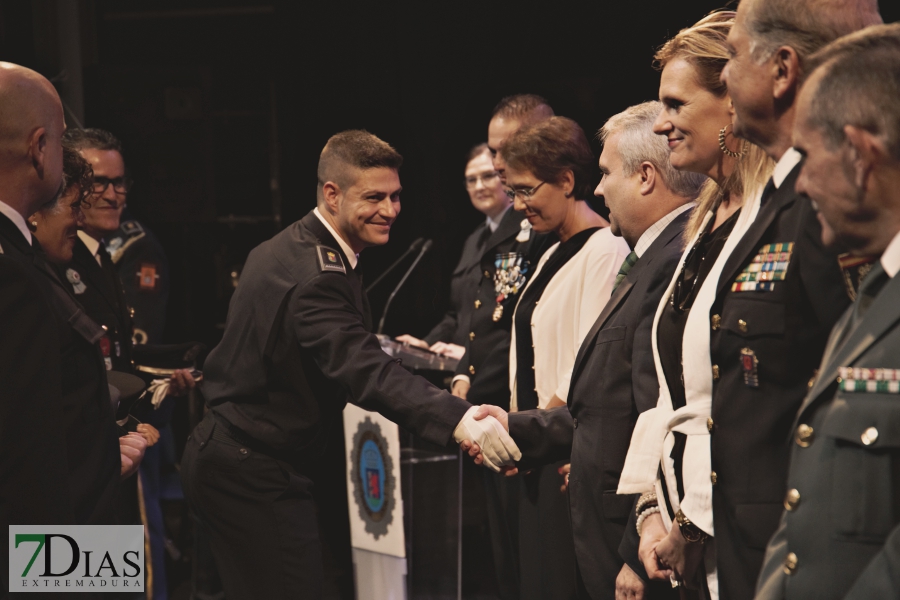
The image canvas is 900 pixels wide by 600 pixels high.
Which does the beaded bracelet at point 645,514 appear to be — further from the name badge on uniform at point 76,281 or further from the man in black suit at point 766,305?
the name badge on uniform at point 76,281

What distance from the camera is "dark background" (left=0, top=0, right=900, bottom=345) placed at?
4.72 meters

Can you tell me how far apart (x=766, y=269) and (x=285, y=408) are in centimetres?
180

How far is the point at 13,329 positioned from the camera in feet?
5.54

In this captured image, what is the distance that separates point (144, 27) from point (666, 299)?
4.47 metres

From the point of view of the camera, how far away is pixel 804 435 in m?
1.19

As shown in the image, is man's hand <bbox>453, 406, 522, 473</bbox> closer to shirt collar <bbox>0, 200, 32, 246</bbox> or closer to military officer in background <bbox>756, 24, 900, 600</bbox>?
shirt collar <bbox>0, 200, 32, 246</bbox>

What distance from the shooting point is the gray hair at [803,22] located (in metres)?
1.42

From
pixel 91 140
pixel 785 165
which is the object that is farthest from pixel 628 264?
pixel 91 140

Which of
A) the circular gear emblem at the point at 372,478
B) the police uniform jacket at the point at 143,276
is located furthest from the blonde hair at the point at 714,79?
the police uniform jacket at the point at 143,276

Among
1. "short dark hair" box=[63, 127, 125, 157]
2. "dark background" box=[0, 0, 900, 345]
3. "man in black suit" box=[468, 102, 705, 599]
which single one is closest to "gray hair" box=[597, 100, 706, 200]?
"man in black suit" box=[468, 102, 705, 599]

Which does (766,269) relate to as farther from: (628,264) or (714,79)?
(628,264)

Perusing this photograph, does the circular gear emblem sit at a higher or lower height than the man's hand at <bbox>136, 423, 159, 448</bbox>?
lower

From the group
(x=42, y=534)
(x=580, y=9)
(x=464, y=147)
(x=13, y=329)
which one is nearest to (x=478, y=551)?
(x=464, y=147)

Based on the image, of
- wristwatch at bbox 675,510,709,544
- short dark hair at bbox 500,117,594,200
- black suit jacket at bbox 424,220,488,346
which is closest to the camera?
wristwatch at bbox 675,510,709,544
